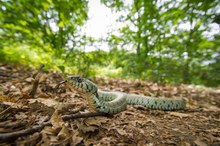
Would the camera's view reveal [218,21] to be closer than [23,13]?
Yes

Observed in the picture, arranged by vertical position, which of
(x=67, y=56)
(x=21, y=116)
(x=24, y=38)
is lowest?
(x=21, y=116)

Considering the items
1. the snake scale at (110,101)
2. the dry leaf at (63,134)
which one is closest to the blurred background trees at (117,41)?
the snake scale at (110,101)

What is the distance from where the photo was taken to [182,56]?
25.7 ft

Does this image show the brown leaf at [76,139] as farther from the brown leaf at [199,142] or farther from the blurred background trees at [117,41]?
the blurred background trees at [117,41]

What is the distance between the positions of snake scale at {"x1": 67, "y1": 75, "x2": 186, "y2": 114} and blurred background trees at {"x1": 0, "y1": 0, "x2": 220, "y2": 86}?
7.72 ft

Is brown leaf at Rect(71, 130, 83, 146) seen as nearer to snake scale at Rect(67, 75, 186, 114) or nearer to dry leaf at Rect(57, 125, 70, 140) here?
dry leaf at Rect(57, 125, 70, 140)

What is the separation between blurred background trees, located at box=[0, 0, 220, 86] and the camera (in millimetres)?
6676

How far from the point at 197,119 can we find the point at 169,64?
183 inches

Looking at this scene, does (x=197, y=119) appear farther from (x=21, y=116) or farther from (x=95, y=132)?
(x=21, y=116)

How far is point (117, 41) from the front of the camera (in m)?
8.83

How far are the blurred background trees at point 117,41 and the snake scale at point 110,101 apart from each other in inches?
92.6

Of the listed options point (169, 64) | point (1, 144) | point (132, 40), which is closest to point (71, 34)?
point (132, 40)

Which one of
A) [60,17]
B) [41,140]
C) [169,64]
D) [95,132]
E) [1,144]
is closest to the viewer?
[1,144]

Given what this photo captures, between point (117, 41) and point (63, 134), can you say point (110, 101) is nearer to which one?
point (63, 134)
